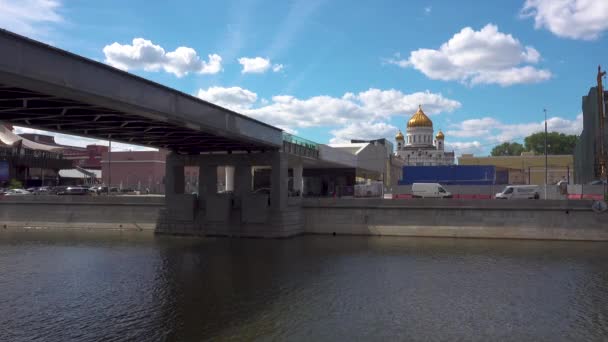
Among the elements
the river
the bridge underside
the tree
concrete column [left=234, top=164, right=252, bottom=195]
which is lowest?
the river

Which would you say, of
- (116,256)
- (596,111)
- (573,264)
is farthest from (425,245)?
(596,111)

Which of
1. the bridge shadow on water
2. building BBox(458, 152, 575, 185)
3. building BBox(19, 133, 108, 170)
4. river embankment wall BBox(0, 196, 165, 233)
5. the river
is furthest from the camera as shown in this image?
building BBox(19, 133, 108, 170)

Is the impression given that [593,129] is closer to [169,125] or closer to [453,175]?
[453,175]

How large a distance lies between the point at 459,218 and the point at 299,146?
17139mm

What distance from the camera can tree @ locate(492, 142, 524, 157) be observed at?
7032 inches

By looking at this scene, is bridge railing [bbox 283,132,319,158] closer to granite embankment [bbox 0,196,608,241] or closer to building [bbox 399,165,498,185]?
granite embankment [bbox 0,196,608,241]

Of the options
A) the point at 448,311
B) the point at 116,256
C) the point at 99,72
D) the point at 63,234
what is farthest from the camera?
the point at 63,234

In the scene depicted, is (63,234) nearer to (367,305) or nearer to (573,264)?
(367,305)

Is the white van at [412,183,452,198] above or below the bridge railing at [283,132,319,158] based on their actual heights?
below

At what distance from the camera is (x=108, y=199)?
160ft

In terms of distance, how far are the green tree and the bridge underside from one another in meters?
144

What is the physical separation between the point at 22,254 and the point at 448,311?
27121mm

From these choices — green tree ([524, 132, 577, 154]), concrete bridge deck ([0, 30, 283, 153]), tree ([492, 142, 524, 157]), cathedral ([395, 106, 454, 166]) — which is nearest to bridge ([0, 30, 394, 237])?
concrete bridge deck ([0, 30, 283, 153])

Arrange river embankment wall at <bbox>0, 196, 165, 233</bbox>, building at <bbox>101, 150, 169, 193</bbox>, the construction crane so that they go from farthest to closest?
building at <bbox>101, 150, 169, 193</bbox> → the construction crane → river embankment wall at <bbox>0, 196, 165, 233</bbox>
